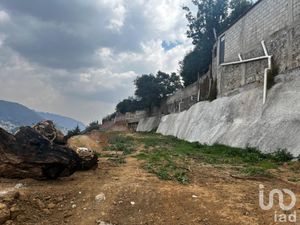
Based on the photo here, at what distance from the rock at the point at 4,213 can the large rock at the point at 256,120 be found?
9.15 m

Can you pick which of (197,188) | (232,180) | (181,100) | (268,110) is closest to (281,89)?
(268,110)

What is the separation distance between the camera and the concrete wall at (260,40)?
14023 millimetres

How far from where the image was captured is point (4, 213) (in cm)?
531

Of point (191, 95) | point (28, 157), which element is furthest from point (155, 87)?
point (28, 157)

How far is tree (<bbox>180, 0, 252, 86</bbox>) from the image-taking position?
108 ft

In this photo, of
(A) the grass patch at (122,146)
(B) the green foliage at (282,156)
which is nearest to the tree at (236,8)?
(A) the grass patch at (122,146)

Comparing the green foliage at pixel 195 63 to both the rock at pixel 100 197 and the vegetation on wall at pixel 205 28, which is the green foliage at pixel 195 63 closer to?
the vegetation on wall at pixel 205 28

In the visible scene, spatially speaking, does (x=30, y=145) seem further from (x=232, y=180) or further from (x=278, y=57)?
(x=278, y=57)

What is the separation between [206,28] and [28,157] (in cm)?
3057

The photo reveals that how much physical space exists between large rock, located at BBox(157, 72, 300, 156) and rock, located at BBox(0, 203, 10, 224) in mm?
9151

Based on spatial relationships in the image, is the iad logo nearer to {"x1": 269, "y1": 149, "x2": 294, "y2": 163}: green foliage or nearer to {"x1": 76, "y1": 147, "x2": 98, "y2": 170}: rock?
{"x1": 269, "y1": 149, "x2": 294, "y2": 163}: green foliage

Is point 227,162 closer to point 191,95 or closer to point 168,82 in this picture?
point 191,95

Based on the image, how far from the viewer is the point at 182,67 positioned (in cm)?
3675

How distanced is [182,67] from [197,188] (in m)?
30.3
